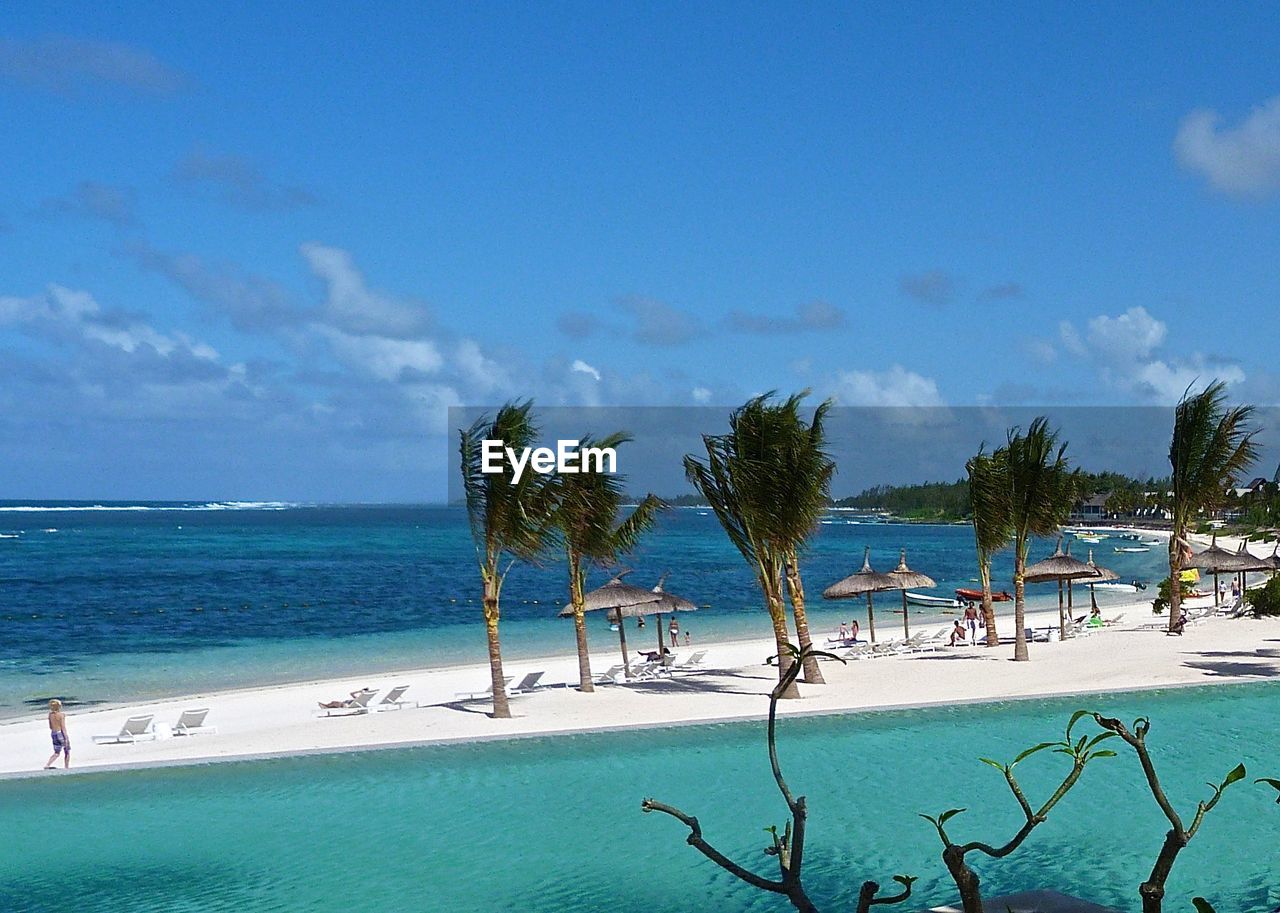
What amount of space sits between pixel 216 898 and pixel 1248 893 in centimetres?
936

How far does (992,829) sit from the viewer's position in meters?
12.7

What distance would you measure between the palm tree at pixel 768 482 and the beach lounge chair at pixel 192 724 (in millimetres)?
8686

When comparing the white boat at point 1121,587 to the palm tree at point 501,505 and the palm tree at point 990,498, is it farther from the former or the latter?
the palm tree at point 501,505

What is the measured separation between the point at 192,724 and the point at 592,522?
7.24 m

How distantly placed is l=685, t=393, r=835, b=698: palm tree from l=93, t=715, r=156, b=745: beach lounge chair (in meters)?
9.40

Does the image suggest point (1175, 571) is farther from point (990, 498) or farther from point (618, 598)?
point (618, 598)

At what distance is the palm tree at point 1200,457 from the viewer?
94.3 ft

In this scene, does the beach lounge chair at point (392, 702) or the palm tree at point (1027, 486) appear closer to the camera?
the beach lounge chair at point (392, 702)

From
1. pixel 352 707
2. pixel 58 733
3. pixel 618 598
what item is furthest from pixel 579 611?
pixel 58 733

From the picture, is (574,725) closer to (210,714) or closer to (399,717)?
(399,717)

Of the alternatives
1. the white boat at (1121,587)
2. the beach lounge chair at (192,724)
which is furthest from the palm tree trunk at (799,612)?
the white boat at (1121,587)

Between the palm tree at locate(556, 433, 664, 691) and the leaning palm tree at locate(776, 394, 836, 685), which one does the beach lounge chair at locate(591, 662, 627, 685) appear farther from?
the leaning palm tree at locate(776, 394, 836, 685)

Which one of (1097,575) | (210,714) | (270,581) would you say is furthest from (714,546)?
(210,714)

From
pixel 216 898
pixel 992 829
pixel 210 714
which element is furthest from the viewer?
pixel 210 714
